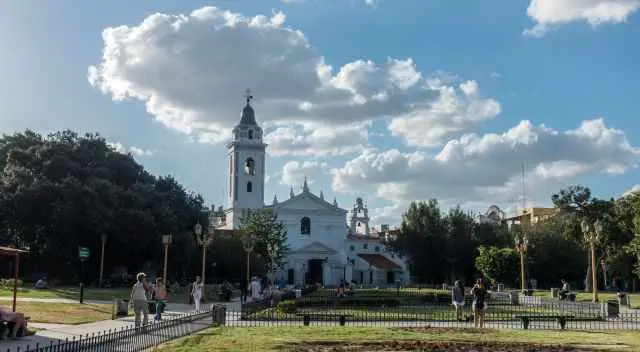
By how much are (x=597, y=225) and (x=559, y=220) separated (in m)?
41.0

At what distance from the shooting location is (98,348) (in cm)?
1293

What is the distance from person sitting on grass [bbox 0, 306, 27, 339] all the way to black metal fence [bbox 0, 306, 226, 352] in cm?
103

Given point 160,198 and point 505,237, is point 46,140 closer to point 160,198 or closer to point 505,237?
point 160,198

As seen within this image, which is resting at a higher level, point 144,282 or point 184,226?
point 184,226

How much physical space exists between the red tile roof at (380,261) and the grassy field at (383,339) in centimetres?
8251

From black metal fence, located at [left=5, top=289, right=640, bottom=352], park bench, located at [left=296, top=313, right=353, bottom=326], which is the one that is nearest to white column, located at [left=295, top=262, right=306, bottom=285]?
black metal fence, located at [left=5, top=289, right=640, bottom=352]

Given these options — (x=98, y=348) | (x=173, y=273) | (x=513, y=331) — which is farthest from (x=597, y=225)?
(x=173, y=273)

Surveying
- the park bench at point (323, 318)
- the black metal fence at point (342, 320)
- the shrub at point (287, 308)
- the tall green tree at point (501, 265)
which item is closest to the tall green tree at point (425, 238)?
the tall green tree at point (501, 265)

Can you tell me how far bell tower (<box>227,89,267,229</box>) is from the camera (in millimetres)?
102000

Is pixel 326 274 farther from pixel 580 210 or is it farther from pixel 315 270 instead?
pixel 580 210

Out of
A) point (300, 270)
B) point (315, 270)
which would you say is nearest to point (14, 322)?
point (300, 270)

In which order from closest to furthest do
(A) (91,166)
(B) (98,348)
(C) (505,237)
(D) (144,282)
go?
1. (B) (98,348)
2. (D) (144,282)
3. (A) (91,166)
4. (C) (505,237)

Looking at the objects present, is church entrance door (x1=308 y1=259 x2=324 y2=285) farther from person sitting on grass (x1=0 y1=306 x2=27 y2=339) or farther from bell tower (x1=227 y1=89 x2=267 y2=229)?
person sitting on grass (x1=0 y1=306 x2=27 y2=339)

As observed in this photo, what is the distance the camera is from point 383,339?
1850 centimetres
